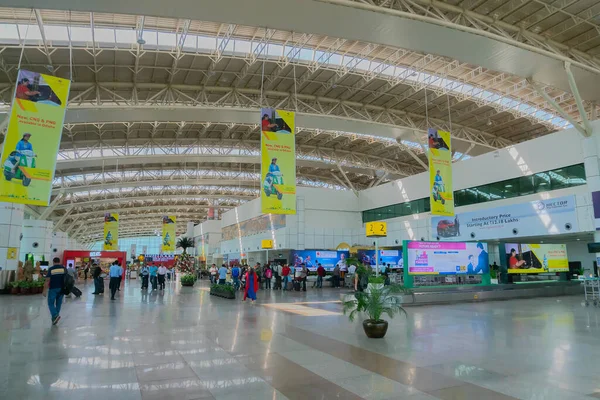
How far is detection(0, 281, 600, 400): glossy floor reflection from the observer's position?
16.4 feet

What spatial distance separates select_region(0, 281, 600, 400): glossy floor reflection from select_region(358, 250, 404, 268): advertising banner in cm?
1945

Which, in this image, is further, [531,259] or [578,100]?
[531,259]

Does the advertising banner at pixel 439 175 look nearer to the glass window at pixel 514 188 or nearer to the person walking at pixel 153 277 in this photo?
the glass window at pixel 514 188

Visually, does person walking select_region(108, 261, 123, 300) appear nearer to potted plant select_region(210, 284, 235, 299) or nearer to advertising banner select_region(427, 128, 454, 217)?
potted plant select_region(210, 284, 235, 299)

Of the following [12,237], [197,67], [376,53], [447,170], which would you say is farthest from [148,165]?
[447,170]

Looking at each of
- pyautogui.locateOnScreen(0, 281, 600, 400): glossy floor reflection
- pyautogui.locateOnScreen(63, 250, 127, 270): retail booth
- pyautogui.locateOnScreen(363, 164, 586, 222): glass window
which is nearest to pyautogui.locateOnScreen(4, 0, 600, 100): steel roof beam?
pyautogui.locateOnScreen(363, 164, 586, 222): glass window

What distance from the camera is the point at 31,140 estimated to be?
492 inches

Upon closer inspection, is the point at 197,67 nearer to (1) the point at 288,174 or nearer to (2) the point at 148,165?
(1) the point at 288,174

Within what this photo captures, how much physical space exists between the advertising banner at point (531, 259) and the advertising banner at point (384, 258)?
1004 cm

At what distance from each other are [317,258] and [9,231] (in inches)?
791

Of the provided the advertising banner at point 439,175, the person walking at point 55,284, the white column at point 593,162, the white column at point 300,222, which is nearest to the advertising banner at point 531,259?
the white column at point 593,162

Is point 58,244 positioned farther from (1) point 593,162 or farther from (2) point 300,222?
(1) point 593,162

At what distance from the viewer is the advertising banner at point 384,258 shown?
103 feet

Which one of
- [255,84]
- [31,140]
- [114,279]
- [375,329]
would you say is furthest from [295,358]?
[255,84]
